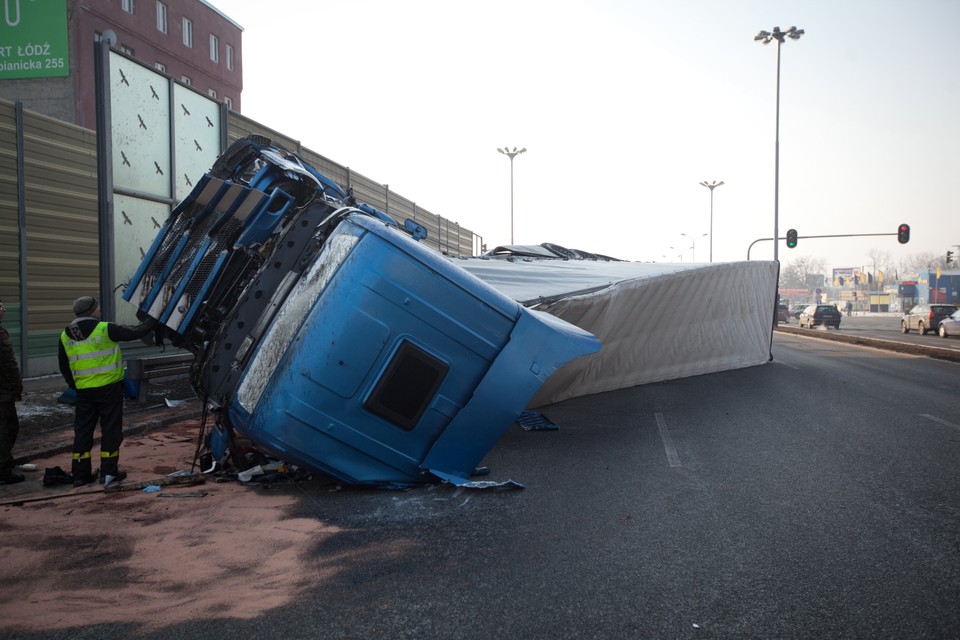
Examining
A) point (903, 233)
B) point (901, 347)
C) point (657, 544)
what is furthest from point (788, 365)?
point (903, 233)


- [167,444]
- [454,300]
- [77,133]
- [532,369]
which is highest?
[77,133]

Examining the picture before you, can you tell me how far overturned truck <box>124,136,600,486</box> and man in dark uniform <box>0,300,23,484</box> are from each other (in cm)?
149

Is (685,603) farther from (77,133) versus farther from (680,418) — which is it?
(77,133)

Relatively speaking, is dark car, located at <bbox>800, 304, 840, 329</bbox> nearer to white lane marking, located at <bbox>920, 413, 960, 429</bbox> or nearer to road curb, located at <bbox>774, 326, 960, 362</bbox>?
road curb, located at <bbox>774, 326, 960, 362</bbox>

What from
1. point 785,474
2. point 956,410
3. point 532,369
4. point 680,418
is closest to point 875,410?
point 956,410

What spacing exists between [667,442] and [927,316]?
31564 mm

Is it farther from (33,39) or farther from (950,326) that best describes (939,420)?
(33,39)

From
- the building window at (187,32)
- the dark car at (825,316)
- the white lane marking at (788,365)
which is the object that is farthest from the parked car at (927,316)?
the building window at (187,32)

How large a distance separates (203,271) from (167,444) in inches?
104

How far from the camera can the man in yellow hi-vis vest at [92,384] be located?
5762mm

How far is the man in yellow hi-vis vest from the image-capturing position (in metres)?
5.76

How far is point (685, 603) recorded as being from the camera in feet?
10.6

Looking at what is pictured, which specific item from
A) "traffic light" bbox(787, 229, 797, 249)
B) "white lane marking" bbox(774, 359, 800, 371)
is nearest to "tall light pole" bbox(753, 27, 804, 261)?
"traffic light" bbox(787, 229, 797, 249)

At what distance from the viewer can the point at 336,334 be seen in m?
4.83
